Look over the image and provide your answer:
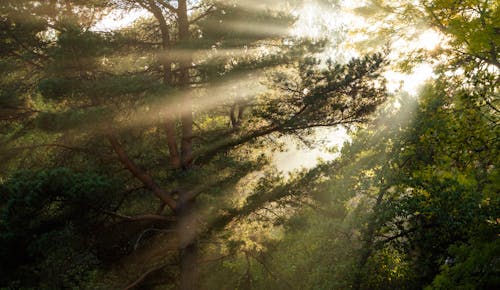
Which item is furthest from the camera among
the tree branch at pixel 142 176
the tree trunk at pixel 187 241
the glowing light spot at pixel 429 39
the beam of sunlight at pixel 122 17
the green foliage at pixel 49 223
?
the glowing light spot at pixel 429 39

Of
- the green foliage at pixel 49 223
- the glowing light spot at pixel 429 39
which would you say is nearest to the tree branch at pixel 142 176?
the green foliage at pixel 49 223

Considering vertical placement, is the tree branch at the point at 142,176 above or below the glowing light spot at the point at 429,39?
below

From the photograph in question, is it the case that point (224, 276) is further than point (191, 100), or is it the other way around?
point (224, 276)

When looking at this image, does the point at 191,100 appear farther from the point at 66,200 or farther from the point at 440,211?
the point at 440,211

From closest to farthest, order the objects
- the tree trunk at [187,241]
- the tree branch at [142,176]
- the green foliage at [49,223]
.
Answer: the green foliage at [49,223]
the tree branch at [142,176]
the tree trunk at [187,241]

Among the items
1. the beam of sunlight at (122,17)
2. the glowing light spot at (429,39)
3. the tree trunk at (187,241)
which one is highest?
the beam of sunlight at (122,17)

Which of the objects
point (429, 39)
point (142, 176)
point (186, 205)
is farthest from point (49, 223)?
point (429, 39)

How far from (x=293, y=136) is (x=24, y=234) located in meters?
5.98

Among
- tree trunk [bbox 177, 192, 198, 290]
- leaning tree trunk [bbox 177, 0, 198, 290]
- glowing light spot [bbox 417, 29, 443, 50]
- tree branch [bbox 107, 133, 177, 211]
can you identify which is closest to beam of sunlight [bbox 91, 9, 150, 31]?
leaning tree trunk [bbox 177, 0, 198, 290]

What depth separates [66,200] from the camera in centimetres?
770

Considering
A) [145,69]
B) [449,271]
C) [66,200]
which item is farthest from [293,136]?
[66,200]

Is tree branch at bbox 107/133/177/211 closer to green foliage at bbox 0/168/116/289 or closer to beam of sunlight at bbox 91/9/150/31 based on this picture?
green foliage at bbox 0/168/116/289

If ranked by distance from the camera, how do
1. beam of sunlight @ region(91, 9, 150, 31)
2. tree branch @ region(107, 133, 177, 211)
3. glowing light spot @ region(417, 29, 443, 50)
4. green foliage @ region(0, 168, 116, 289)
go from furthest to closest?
glowing light spot @ region(417, 29, 443, 50), beam of sunlight @ region(91, 9, 150, 31), tree branch @ region(107, 133, 177, 211), green foliage @ region(0, 168, 116, 289)

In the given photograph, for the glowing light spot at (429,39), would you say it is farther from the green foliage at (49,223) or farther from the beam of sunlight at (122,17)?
the green foliage at (49,223)
